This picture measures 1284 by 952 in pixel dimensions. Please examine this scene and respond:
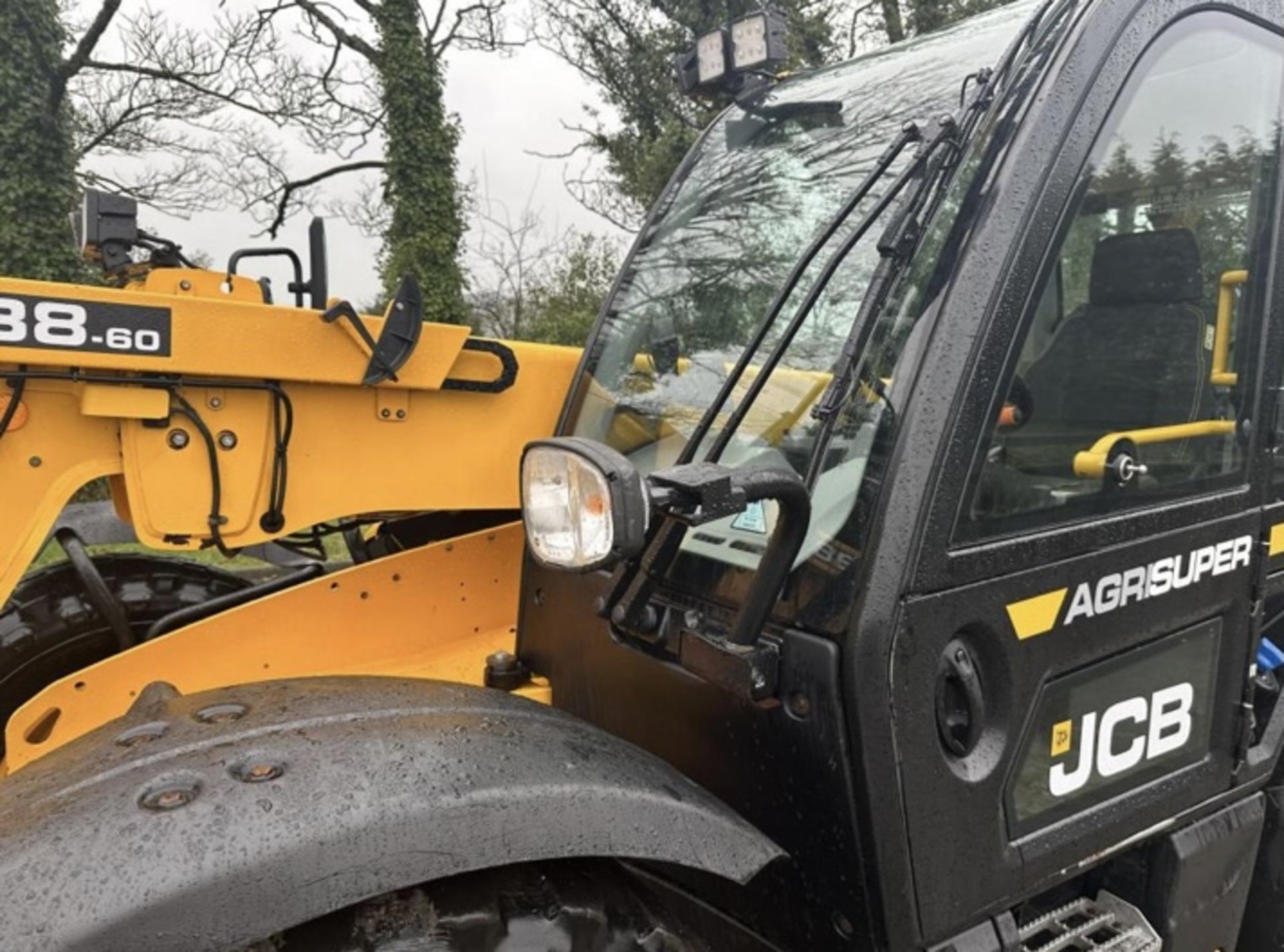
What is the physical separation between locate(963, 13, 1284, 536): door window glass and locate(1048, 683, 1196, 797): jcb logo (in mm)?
359

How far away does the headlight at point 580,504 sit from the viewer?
1.25 m

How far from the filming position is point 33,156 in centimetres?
1231

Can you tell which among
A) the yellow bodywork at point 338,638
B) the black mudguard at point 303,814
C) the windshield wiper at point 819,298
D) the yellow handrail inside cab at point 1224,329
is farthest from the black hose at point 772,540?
the yellow bodywork at point 338,638

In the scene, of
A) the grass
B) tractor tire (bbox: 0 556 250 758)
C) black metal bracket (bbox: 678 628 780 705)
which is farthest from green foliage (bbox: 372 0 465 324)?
black metal bracket (bbox: 678 628 780 705)

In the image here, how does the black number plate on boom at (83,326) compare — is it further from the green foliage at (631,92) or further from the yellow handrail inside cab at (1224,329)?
the green foliage at (631,92)

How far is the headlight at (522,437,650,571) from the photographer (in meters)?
1.25

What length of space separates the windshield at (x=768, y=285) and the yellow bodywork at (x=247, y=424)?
1.42 feet

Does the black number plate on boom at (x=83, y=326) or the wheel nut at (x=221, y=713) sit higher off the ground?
the black number plate on boom at (x=83, y=326)

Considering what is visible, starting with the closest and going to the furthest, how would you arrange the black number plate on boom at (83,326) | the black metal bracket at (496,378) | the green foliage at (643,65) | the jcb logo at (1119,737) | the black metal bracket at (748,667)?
the black metal bracket at (748,667) → the jcb logo at (1119,737) → the black number plate on boom at (83,326) → the black metal bracket at (496,378) → the green foliage at (643,65)

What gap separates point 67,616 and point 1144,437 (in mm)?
2671

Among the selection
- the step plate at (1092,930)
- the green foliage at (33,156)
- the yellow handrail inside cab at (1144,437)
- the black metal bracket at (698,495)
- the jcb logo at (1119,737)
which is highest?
the green foliage at (33,156)

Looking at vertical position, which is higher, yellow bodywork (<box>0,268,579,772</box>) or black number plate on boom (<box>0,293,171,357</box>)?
black number plate on boom (<box>0,293,171,357</box>)

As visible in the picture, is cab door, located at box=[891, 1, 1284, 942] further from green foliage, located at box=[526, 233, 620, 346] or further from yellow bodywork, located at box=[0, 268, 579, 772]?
green foliage, located at box=[526, 233, 620, 346]

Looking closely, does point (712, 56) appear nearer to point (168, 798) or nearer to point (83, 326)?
point (83, 326)
